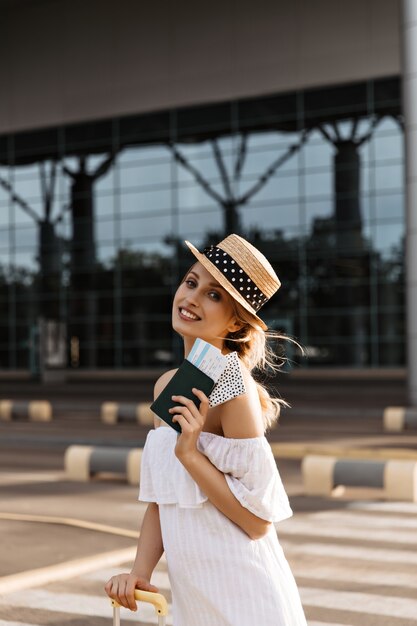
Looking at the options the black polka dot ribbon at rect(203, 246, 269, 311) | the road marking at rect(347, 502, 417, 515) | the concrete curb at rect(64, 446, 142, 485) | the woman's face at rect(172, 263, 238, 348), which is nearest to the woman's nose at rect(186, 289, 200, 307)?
the woman's face at rect(172, 263, 238, 348)

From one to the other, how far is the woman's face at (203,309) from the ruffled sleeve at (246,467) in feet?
1.00

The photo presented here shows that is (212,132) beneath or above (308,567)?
above

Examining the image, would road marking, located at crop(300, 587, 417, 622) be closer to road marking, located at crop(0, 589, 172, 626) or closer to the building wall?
road marking, located at crop(0, 589, 172, 626)

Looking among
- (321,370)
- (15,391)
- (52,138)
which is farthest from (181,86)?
(15,391)

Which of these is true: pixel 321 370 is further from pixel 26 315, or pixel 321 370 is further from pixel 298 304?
pixel 26 315

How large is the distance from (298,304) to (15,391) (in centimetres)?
1309

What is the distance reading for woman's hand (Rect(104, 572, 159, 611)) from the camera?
294 cm

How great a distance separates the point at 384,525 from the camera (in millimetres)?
9305

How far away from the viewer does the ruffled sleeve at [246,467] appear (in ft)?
9.23

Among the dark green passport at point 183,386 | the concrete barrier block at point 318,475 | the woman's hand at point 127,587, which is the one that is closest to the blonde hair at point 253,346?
the dark green passport at point 183,386

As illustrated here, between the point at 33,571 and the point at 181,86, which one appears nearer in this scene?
the point at 33,571

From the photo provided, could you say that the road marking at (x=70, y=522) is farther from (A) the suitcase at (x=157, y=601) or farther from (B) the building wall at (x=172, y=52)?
(B) the building wall at (x=172, y=52)

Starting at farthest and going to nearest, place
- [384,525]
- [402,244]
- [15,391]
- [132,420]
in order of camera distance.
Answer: [402,244] → [15,391] → [132,420] → [384,525]

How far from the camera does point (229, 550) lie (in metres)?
2.83
